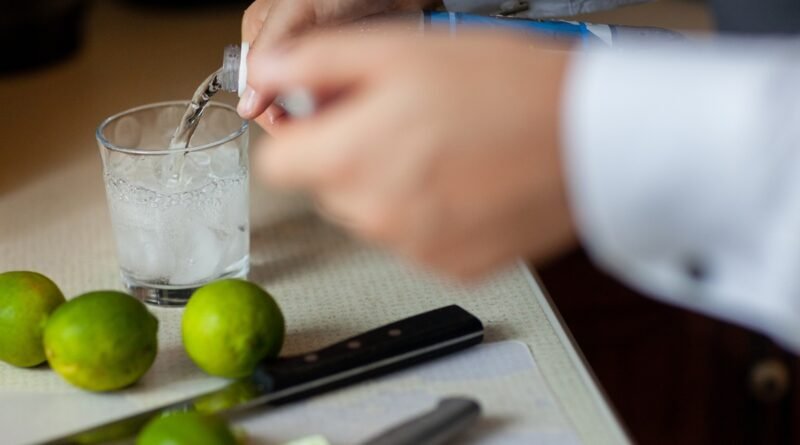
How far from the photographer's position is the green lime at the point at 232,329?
770 mm

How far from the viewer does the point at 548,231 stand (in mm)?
555

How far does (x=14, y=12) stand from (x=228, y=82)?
1.84ft

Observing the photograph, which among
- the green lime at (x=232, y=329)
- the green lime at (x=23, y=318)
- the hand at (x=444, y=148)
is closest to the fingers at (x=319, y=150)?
the hand at (x=444, y=148)

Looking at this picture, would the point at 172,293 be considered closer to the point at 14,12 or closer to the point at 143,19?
the point at 14,12

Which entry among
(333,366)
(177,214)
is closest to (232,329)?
(333,366)

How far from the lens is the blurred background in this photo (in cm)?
139

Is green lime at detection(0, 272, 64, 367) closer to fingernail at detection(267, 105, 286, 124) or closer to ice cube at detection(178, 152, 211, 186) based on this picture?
ice cube at detection(178, 152, 211, 186)

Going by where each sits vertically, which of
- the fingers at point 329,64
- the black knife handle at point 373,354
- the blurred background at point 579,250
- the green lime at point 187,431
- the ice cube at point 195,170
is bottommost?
the blurred background at point 579,250

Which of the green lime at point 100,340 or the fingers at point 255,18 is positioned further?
the fingers at point 255,18

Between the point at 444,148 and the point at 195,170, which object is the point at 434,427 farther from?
the point at 195,170

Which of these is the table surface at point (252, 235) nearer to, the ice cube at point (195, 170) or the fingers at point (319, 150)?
the ice cube at point (195, 170)

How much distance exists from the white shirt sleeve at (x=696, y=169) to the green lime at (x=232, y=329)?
305mm

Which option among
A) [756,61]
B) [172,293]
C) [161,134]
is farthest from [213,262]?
[756,61]

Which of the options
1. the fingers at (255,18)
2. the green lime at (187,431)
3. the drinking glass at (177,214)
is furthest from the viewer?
the fingers at (255,18)
